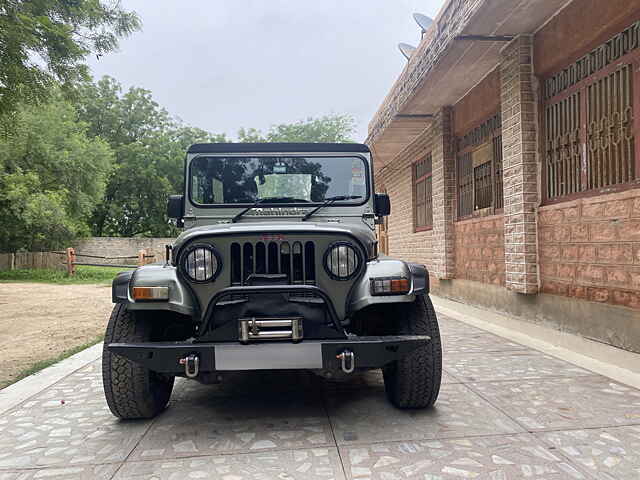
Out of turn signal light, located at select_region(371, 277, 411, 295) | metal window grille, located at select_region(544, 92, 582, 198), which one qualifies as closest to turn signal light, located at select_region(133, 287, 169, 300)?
turn signal light, located at select_region(371, 277, 411, 295)

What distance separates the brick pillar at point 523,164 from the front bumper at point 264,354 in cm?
407

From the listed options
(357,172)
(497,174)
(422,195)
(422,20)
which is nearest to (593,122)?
(497,174)

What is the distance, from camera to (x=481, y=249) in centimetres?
793

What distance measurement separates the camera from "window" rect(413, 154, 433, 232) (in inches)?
431

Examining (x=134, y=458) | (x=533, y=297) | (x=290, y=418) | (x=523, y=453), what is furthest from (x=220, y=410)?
(x=533, y=297)

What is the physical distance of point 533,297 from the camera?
248 inches

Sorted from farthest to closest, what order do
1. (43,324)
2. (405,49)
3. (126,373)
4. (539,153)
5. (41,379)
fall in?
(405,49)
(43,324)
(539,153)
(41,379)
(126,373)

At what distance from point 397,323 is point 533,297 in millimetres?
3828

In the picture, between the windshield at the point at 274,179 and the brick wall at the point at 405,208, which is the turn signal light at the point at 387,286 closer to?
the windshield at the point at 274,179

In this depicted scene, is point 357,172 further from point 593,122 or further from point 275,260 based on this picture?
point 593,122

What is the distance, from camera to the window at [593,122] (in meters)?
4.70

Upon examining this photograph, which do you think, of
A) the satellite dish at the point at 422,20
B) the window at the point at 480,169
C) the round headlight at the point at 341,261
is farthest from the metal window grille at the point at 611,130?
the satellite dish at the point at 422,20

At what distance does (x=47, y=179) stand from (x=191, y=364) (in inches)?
871

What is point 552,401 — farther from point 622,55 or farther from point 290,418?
point 622,55
